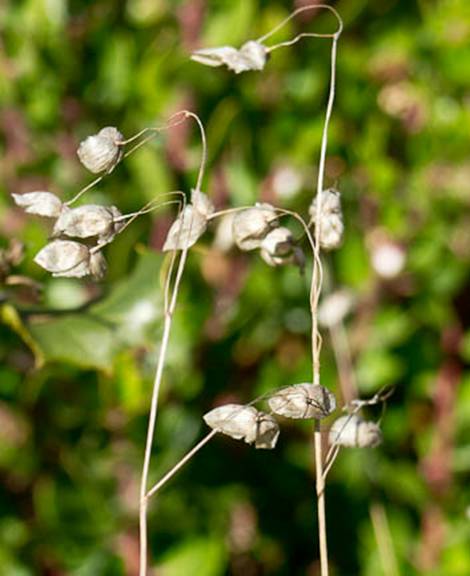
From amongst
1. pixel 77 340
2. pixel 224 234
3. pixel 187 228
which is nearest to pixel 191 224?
pixel 187 228

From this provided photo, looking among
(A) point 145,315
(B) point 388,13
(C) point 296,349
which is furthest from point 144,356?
(B) point 388,13

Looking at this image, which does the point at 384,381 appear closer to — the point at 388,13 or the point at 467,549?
the point at 467,549

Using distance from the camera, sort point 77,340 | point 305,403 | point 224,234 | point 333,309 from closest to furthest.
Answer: point 305,403, point 77,340, point 224,234, point 333,309

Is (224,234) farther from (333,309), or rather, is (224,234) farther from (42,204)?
(42,204)

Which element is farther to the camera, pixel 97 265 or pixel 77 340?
pixel 77 340

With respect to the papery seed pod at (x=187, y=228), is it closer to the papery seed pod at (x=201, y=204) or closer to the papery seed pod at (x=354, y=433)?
the papery seed pod at (x=201, y=204)

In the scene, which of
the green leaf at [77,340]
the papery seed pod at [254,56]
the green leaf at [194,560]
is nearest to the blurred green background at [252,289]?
the green leaf at [194,560]

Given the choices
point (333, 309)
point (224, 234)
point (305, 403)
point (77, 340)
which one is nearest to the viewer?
point (305, 403)
